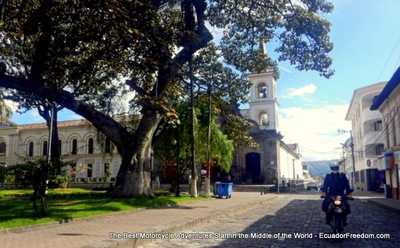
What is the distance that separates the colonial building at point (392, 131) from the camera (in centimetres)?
2000

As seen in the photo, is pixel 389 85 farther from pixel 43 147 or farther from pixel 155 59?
pixel 43 147

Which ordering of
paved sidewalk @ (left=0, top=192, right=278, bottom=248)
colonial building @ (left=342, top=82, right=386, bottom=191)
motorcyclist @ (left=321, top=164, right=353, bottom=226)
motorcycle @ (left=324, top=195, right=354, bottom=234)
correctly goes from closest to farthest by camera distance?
paved sidewalk @ (left=0, top=192, right=278, bottom=248) < motorcycle @ (left=324, top=195, right=354, bottom=234) < motorcyclist @ (left=321, top=164, right=353, bottom=226) < colonial building @ (left=342, top=82, right=386, bottom=191)

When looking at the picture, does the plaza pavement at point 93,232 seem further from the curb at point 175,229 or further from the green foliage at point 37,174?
the green foliage at point 37,174

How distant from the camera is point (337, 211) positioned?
807 centimetres

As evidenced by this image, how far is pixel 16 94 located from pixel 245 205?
18317 mm

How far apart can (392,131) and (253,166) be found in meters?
19.9

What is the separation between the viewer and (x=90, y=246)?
6102 mm

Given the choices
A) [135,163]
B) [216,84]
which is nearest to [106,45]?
[135,163]

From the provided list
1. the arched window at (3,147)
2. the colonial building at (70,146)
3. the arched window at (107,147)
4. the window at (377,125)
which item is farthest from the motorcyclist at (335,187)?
the arched window at (3,147)

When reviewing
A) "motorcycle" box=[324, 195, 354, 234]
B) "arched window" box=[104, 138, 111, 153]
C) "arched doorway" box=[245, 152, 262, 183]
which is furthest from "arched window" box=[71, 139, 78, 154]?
"motorcycle" box=[324, 195, 354, 234]

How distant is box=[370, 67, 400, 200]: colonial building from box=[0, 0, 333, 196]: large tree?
636 cm

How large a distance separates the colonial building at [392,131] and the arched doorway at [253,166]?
1673 centimetres

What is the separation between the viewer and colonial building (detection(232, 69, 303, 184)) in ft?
126

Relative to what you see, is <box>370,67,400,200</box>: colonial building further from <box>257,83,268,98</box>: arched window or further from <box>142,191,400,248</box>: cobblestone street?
<box>257,83,268,98</box>: arched window
